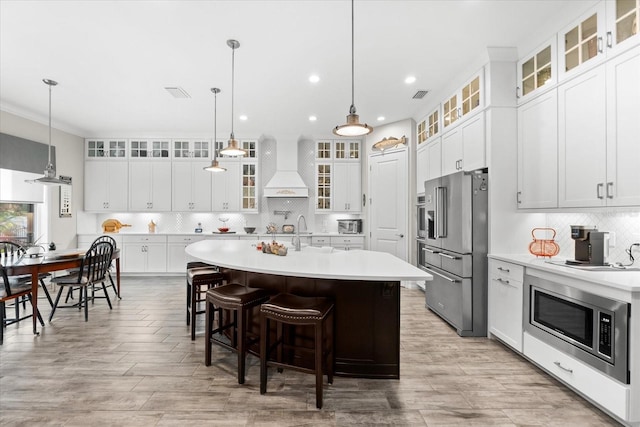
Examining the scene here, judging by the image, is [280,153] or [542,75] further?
[280,153]

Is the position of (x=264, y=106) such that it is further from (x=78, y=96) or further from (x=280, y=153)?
(x=78, y=96)

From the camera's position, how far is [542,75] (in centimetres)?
307

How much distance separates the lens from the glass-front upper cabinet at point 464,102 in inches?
142

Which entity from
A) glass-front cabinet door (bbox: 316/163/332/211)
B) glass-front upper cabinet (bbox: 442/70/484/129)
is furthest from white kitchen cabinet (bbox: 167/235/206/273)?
glass-front upper cabinet (bbox: 442/70/484/129)

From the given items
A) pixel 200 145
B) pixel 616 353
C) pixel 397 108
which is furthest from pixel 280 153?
pixel 616 353

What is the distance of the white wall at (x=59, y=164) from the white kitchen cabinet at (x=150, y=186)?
980mm

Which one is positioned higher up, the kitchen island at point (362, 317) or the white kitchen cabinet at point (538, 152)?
the white kitchen cabinet at point (538, 152)

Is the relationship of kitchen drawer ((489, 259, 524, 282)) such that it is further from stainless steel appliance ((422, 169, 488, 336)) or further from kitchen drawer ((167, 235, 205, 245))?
kitchen drawer ((167, 235, 205, 245))

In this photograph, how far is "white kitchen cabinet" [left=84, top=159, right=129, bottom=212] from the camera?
6.70 m

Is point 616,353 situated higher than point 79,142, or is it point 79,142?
point 79,142

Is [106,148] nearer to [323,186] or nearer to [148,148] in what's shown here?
[148,148]

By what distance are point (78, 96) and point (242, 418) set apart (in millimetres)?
5024

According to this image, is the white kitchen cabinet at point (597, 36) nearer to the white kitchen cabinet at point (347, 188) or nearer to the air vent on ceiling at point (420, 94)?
the air vent on ceiling at point (420, 94)

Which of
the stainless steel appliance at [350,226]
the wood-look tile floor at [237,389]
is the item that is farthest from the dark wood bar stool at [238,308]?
the stainless steel appliance at [350,226]
